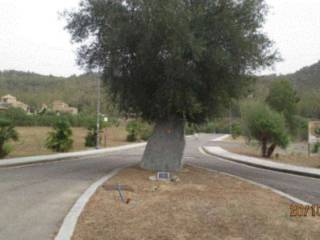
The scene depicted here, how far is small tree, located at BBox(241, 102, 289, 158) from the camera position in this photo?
30344mm

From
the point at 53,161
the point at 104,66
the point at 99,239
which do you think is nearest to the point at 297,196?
the point at 99,239

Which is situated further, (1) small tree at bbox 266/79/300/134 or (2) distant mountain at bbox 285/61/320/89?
(2) distant mountain at bbox 285/61/320/89

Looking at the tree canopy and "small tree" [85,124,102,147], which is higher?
the tree canopy

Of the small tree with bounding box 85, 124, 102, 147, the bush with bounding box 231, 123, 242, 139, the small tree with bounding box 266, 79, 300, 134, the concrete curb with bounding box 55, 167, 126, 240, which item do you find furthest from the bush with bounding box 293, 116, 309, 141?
the concrete curb with bounding box 55, 167, 126, 240

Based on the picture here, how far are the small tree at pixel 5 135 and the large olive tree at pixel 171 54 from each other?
Answer: 790 centimetres

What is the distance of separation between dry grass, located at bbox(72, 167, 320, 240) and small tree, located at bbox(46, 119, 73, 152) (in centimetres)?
1824

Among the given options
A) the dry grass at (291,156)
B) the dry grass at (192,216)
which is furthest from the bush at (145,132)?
the dry grass at (192,216)

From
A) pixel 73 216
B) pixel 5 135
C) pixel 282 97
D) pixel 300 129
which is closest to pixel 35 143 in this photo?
pixel 5 135

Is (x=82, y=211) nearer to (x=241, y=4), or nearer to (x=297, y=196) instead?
(x=297, y=196)

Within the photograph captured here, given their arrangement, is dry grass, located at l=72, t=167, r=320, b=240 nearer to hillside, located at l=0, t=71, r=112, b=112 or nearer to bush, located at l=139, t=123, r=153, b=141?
bush, located at l=139, t=123, r=153, b=141

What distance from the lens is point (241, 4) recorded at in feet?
53.8

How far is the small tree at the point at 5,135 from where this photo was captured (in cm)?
2333
